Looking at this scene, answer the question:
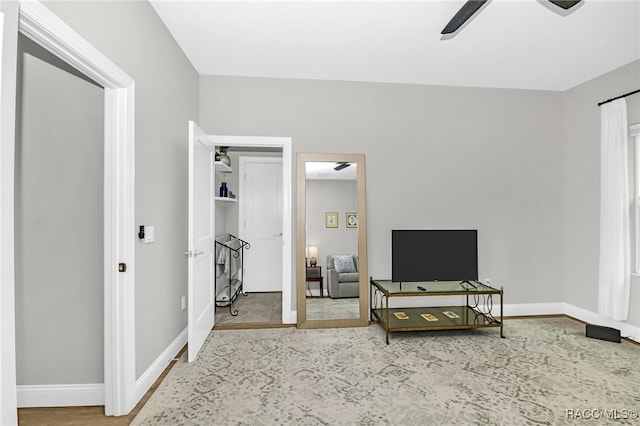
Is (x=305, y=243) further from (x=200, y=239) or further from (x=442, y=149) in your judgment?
(x=442, y=149)

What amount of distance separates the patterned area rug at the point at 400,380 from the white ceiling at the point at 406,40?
261cm

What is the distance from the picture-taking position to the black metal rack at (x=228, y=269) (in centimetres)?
420

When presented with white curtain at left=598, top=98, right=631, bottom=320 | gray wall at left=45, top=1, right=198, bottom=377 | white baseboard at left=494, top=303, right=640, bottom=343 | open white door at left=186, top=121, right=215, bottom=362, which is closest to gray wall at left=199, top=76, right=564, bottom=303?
white baseboard at left=494, top=303, right=640, bottom=343

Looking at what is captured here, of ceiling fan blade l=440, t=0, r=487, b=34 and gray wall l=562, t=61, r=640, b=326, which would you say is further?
gray wall l=562, t=61, r=640, b=326

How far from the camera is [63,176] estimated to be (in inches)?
80.3

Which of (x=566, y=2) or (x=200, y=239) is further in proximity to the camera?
(x=200, y=239)

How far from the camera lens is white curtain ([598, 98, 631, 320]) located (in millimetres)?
3168

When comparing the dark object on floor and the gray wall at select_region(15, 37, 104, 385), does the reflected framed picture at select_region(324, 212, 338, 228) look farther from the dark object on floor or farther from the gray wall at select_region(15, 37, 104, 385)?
the dark object on floor

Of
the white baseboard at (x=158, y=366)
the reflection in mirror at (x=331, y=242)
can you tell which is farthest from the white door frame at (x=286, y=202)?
the white baseboard at (x=158, y=366)

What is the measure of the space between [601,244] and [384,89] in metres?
2.89

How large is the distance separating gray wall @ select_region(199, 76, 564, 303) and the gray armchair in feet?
0.77

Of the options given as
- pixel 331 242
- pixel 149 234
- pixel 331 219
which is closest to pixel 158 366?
pixel 149 234

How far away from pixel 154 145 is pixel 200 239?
0.96m

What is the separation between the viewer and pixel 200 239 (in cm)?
297
